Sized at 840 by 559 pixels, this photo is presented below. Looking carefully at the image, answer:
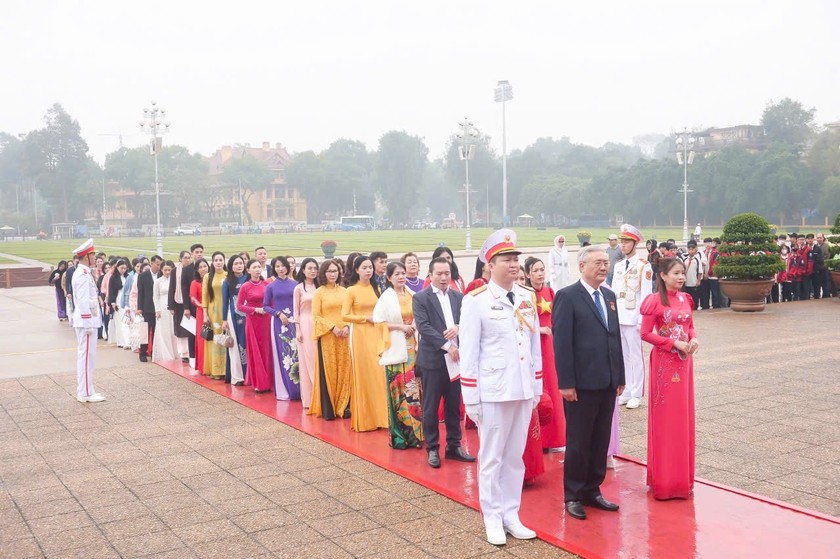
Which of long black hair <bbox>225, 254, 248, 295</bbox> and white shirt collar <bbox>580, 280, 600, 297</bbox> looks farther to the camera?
long black hair <bbox>225, 254, 248, 295</bbox>

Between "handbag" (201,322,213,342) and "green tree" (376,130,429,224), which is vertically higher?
"green tree" (376,130,429,224)

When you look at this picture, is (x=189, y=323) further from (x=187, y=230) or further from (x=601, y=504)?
(x=187, y=230)

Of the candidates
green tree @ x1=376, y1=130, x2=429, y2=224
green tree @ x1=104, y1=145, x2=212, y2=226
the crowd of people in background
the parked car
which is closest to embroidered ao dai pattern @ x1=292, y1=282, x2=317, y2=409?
the crowd of people in background

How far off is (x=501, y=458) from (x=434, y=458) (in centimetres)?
147

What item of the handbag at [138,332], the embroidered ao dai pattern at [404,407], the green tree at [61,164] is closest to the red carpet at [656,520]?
the embroidered ao dai pattern at [404,407]

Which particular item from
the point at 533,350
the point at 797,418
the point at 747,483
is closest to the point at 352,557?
the point at 533,350

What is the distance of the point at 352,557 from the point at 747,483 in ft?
9.49

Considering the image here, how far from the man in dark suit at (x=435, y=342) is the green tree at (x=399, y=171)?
10514 cm

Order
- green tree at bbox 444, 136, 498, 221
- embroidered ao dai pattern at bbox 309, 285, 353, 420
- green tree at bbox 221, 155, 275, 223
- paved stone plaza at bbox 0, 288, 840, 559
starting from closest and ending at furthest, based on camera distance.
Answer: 1. paved stone plaza at bbox 0, 288, 840, 559
2. embroidered ao dai pattern at bbox 309, 285, 353, 420
3. green tree at bbox 221, 155, 275, 223
4. green tree at bbox 444, 136, 498, 221

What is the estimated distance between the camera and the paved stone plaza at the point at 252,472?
15.8ft

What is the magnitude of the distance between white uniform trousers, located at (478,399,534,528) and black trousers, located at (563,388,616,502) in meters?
0.39

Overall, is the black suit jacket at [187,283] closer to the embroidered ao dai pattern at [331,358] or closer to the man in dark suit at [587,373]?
the embroidered ao dai pattern at [331,358]

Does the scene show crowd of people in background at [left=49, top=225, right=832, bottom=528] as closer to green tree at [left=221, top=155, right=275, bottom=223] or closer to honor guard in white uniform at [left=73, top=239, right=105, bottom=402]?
honor guard in white uniform at [left=73, top=239, right=105, bottom=402]

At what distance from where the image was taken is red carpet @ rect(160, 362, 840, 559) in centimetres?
441
